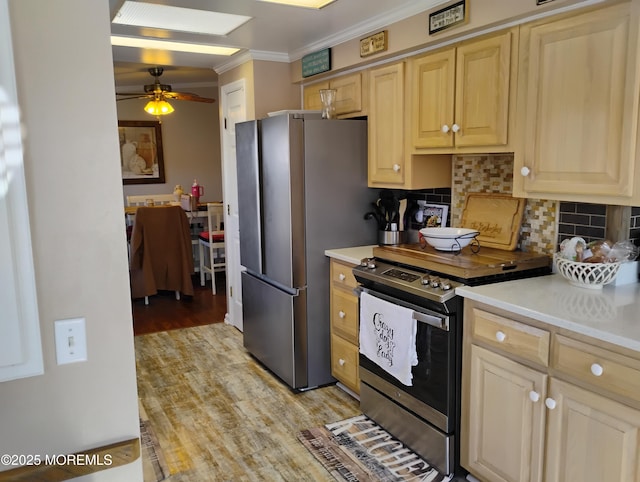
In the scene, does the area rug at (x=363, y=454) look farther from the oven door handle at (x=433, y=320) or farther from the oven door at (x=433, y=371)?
the oven door handle at (x=433, y=320)

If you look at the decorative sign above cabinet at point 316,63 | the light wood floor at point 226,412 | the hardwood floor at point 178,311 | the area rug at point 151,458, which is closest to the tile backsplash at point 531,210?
the decorative sign above cabinet at point 316,63

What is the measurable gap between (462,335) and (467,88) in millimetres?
1183

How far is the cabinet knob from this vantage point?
68.1 inches

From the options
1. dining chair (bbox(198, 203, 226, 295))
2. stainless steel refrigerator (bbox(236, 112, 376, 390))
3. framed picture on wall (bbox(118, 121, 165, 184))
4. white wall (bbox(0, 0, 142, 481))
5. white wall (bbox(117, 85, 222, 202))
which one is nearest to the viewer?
white wall (bbox(0, 0, 142, 481))

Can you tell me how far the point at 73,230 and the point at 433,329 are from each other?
1.67 metres

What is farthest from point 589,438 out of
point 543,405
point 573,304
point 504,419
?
point 573,304

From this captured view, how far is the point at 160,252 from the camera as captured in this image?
5.62 metres

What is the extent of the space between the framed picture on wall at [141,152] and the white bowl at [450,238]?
558 cm

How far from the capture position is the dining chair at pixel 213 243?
6.06 m

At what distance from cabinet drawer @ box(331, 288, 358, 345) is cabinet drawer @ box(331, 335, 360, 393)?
52 mm

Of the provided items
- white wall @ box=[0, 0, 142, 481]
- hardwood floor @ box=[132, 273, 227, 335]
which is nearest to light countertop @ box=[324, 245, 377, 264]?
white wall @ box=[0, 0, 142, 481]

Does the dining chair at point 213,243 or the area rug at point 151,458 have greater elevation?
the dining chair at point 213,243

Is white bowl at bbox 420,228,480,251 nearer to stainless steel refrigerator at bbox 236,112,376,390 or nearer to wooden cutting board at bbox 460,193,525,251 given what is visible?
wooden cutting board at bbox 460,193,525,251

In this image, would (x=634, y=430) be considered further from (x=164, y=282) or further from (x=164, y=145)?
(x=164, y=145)
